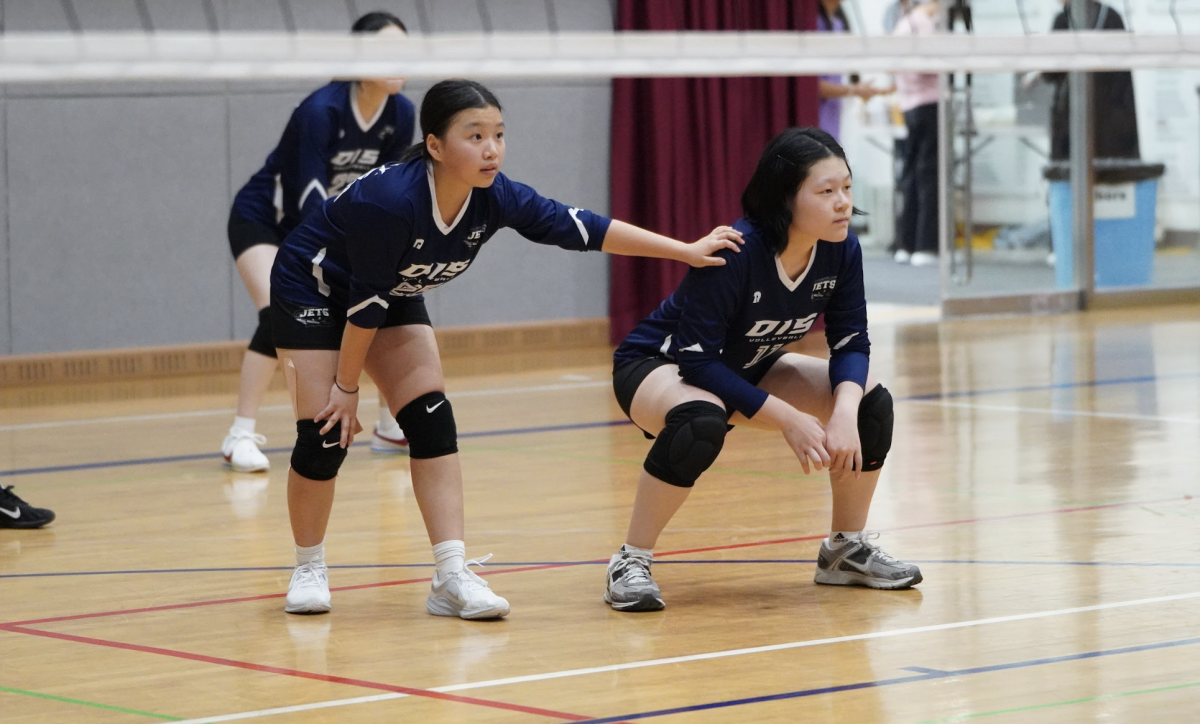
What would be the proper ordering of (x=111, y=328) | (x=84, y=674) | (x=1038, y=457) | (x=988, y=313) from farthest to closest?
(x=988, y=313) < (x=111, y=328) < (x=1038, y=457) < (x=84, y=674)

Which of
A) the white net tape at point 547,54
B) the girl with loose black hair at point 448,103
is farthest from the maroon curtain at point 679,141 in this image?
the girl with loose black hair at point 448,103

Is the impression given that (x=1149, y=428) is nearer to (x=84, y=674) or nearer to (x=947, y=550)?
(x=947, y=550)

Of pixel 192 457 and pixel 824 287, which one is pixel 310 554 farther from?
pixel 192 457

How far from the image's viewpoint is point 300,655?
303 centimetres

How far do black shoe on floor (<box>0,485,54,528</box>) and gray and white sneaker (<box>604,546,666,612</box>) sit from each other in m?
1.73

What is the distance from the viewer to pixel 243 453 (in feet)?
17.2

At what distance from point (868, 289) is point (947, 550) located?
7.23 metres

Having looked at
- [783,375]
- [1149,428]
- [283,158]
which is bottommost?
[1149,428]

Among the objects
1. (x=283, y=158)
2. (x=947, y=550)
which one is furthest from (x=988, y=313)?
(x=947, y=550)

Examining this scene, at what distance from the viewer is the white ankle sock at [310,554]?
344 centimetres

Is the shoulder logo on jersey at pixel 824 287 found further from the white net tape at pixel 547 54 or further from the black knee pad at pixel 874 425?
the white net tape at pixel 547 54

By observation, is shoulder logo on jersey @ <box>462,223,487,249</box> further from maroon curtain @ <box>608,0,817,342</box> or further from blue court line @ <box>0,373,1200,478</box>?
maroon curtain @ <box>608,0,817,342</box>

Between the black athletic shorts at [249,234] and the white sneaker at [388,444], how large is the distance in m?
0.72

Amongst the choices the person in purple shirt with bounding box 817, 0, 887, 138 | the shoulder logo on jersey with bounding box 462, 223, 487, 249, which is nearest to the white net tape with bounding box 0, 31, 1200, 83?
the shoulder logo on jersey with bounding box 462, 223, 487, 249
